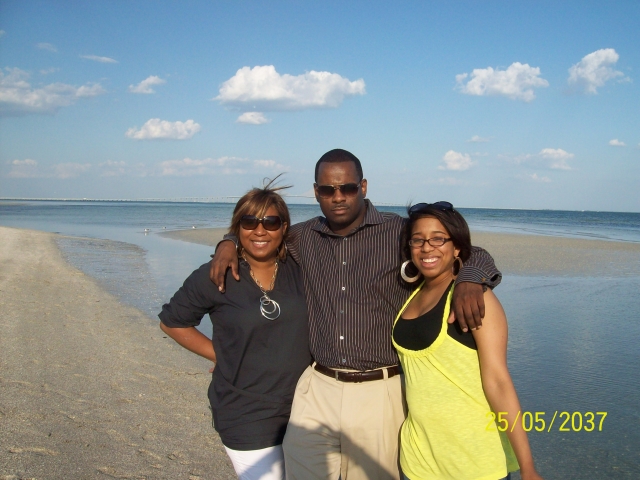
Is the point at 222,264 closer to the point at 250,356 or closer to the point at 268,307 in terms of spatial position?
the point at 268,307

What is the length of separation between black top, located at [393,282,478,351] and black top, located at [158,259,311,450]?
641mm

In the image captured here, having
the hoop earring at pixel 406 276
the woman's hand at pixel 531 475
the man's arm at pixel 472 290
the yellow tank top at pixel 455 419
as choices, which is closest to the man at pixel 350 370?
the hoop earring at pixel 406 276

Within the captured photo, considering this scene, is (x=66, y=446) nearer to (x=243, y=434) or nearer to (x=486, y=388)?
(x=243, y=434)

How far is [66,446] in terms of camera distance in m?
4.35

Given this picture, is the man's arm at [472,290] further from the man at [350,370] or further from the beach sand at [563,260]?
the beach sand at [563,260]

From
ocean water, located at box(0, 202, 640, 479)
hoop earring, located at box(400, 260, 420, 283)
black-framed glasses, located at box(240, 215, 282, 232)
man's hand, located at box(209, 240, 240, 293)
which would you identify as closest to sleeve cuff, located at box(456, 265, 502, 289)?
hoop earring, located at box(400, 260, 420, 283)

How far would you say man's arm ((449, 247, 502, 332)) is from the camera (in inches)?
92.8

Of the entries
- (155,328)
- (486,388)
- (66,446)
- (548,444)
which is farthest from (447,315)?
(155,328)

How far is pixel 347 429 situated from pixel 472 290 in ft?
3.80

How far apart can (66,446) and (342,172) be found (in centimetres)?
312

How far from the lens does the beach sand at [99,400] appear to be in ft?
13.7

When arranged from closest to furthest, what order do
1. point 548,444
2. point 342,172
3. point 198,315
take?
point 198,315 < point 342,172 < point 548,444

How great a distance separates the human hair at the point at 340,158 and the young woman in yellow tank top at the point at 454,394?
0.90 m

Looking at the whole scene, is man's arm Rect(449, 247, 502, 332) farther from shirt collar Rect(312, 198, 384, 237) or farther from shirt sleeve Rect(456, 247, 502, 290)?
shirt collar Rect(312, 198, 384, 237)
